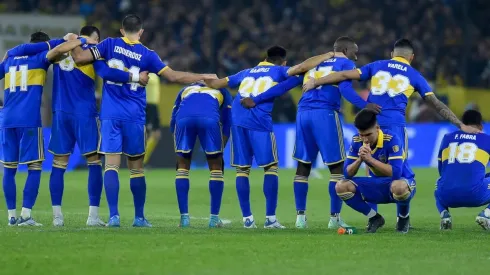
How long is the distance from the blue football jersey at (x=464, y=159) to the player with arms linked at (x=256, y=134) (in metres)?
1.87

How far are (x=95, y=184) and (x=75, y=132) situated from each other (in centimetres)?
66

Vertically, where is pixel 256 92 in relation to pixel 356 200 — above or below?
above

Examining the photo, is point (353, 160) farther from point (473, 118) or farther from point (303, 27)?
point (303, 27)

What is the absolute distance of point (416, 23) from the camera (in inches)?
1222

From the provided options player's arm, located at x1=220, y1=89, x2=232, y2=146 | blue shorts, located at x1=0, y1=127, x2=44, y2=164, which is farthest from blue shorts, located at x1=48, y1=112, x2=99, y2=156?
player's arm, located at x1=220, y1=89, x2=232, y2=146

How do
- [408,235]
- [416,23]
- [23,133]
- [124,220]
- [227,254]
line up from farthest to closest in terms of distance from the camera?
[416,23] → [124,220] → [23,133] → [408,235] → [227,254]

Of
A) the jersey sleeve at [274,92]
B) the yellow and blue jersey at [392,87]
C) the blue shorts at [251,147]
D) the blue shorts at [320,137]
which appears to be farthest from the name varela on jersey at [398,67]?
the blue shorts at [251,147]

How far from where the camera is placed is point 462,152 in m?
12.9

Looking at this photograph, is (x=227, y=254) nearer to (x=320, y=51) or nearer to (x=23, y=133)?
(x=23, y=133)

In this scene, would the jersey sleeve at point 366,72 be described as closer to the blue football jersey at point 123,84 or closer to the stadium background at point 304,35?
the blue football jersey at point 123,84

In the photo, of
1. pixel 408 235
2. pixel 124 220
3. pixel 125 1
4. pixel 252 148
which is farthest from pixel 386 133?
pixel 125 1

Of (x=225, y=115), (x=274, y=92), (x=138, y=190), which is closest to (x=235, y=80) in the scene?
(x=225, y=115)

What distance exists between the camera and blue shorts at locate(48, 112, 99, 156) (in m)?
12.6

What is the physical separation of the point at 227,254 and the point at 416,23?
2244 centimetres
